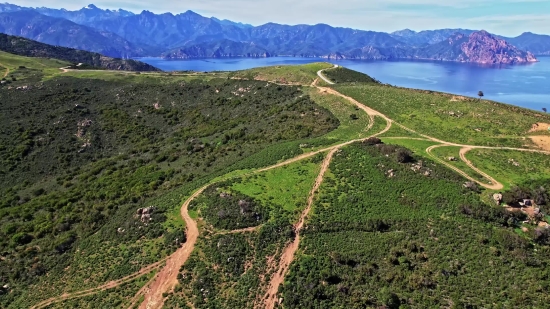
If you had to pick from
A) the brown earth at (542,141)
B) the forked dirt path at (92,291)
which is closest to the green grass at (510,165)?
the brown earth at (542,141)

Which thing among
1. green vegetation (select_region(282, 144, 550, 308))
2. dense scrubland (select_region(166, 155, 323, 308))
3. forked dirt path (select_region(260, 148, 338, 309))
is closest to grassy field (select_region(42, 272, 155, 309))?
dense scrubland (select_region(166, 155, 323, 308))

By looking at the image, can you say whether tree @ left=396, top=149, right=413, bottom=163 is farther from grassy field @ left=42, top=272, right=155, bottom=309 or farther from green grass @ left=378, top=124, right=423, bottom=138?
grassy field @ left=42, top=272, right=155, bottom=309

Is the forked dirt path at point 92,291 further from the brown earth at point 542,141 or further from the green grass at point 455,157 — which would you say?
the brown earth at point 542,141

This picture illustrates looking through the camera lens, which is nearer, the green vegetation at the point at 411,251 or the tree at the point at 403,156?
the green vegetation at the point at 411,251

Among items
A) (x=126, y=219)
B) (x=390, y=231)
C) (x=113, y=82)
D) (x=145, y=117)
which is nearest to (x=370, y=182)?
(x=390, y=231)

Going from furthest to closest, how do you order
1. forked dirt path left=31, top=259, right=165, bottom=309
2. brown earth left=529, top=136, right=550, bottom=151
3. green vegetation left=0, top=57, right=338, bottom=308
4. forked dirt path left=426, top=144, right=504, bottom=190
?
brown earth left=529, top=136, right=550, bottom=151 < forked dirt path left=426, top=144, right=504, bottom=190 < green vegetation left=0, top=57, right=338, bottom=308 < forked dirt path left=31, top=259, right=165, bottom=309

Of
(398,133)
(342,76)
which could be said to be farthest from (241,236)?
(342,76)
